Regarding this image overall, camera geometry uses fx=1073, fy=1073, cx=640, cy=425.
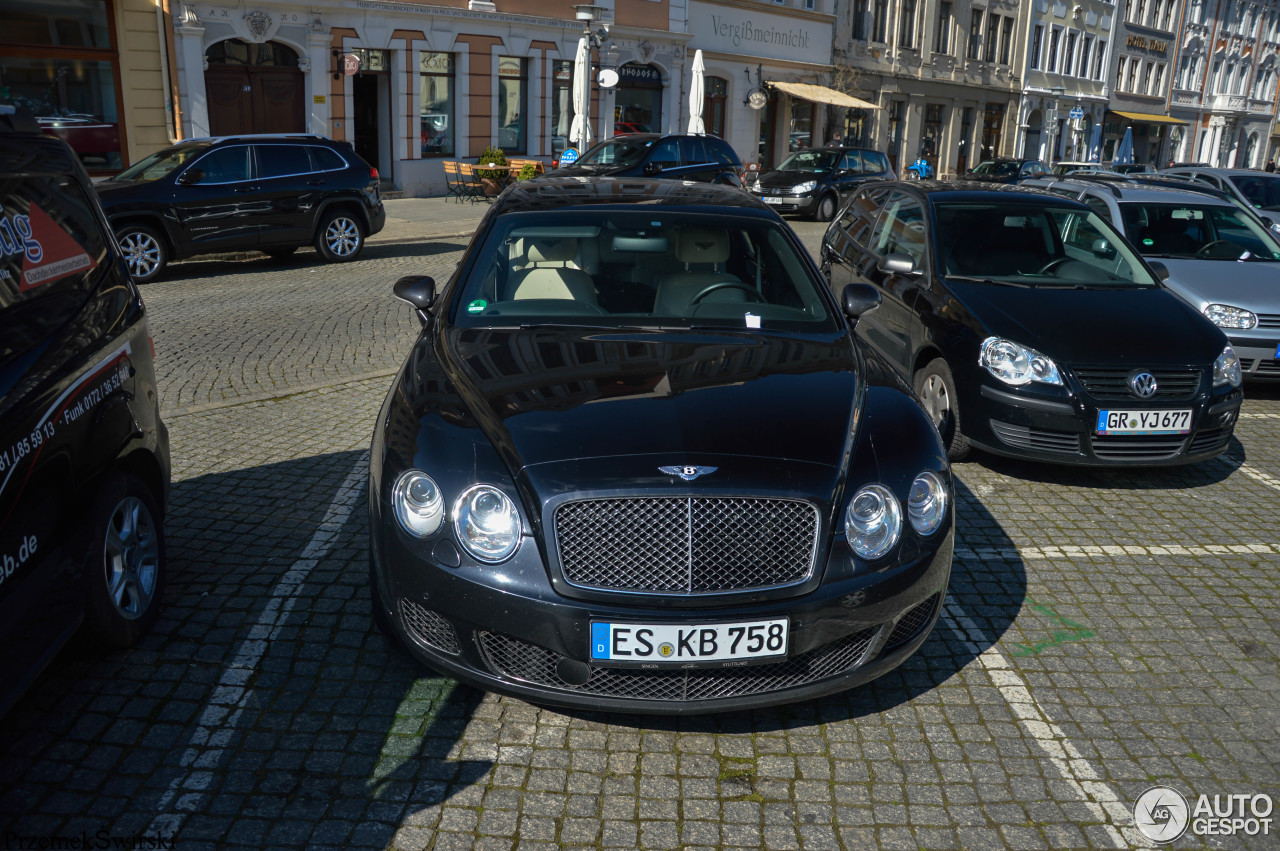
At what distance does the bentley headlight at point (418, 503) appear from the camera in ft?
10.9

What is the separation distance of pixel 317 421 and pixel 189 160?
26.6ft

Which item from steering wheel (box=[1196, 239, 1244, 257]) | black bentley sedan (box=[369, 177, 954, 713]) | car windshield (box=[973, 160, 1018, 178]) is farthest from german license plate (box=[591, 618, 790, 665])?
car windshield (box=[973, 160, 1018, 178])

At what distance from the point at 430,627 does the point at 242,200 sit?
11.9 m

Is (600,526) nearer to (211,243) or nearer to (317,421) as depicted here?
(317,421)

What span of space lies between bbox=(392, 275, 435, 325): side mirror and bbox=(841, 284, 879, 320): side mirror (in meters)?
1.89

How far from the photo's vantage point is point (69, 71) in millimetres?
19531

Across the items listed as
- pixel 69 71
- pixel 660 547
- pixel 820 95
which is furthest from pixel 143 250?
pixel 820 95

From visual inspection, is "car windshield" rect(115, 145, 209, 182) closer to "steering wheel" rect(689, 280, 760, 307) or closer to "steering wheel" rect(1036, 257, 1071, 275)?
"steering wheel" rect(1036, 257, 1071, 275)

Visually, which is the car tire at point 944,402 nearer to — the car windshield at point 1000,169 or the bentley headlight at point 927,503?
the bentley headlight at point 927,503

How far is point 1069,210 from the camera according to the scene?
7.66m

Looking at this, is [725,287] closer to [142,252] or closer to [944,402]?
[944,402]

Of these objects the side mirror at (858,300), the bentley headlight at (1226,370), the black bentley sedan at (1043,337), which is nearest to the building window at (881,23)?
the black bentley sedan at (1043,337)

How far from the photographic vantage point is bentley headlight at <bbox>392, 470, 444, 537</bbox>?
10.9ft

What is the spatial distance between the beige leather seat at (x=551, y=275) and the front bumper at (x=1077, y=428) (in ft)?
8.84
